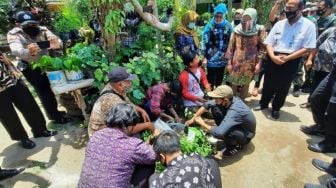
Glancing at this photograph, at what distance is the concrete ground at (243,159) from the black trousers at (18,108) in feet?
0.89

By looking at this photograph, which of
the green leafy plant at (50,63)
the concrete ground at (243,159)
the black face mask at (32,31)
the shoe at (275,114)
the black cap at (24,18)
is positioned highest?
the black cap at (24,18)

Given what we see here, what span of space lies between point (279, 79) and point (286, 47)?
21.6 inches

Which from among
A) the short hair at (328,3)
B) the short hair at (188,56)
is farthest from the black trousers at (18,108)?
the short hair at (328,3)

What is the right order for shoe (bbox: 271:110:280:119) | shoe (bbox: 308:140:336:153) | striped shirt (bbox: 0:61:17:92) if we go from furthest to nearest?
shoe (bbox: 271:110:280:119), shoe (bbox: 308:140:336:153), striped shirt (bbox: 0:61:17:92)

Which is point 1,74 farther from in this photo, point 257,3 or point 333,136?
point 257,3

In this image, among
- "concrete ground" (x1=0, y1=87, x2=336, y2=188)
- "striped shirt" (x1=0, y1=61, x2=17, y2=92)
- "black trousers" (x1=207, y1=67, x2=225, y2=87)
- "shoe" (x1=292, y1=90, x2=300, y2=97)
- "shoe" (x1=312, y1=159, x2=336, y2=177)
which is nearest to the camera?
"shoe" (x1=312, y1=159, x2=336, y2=177)

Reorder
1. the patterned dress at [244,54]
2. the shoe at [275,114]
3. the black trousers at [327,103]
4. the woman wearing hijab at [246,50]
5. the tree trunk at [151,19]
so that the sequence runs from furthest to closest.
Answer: the shoe at [275,114] < the patterned dress at [244,54] < the woman wearing hijab at [246,50] < the tree trunk at [151,19] < the black trousers at [327,103]

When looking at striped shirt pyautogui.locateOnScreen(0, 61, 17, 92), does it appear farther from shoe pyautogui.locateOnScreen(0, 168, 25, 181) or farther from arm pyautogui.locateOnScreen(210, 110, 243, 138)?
arm pyautogui.locateOnScreen(210, 110, 243, 138)

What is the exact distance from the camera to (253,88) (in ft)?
19.0

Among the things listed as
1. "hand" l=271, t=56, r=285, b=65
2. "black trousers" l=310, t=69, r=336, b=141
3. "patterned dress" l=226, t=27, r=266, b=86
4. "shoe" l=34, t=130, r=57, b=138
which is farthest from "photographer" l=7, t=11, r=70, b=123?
"black trousers" l=310, t=69, r=336, b=141

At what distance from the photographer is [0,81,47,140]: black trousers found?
3793 mm

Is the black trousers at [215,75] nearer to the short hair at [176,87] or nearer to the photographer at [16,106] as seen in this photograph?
the short hair at [176,87]

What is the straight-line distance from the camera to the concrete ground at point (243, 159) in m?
3.34

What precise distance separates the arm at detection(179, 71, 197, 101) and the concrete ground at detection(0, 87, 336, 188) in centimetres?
109
